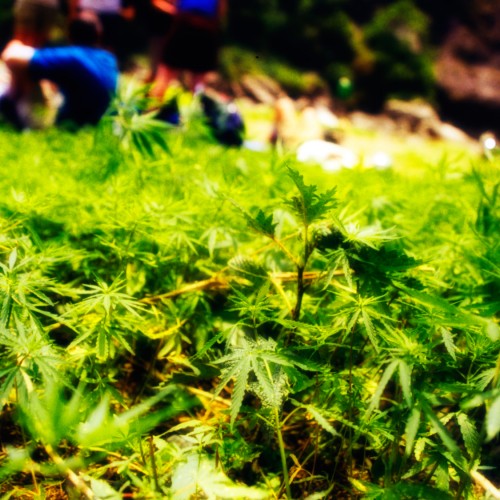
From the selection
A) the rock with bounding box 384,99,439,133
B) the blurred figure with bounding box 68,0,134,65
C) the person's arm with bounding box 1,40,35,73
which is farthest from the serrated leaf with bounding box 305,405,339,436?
the rock with bounding box 384,99,439,133

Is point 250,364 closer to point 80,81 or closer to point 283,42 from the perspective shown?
point 80,81

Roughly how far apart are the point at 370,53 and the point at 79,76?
1360 cm

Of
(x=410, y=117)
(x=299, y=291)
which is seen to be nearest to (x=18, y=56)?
(x=299, y=291)

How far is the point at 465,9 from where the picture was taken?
15.6m

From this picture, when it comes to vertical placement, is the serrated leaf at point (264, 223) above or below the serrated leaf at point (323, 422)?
above

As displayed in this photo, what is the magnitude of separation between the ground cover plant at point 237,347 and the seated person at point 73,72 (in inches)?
72.8

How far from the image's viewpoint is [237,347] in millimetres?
856

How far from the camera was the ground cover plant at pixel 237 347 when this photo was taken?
765mm

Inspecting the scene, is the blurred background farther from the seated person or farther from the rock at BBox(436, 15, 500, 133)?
the seated person

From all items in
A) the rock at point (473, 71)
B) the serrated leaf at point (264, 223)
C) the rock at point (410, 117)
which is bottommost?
the rock at point (410, 117)

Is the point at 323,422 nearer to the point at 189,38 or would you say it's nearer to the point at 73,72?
the point at 73,72

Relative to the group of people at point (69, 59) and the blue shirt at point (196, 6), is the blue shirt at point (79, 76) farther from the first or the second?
the blue shirt at point (196, 6)

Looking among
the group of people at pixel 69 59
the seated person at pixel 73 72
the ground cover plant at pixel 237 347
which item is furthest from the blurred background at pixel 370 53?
the ground cover plant at pixel 237 347

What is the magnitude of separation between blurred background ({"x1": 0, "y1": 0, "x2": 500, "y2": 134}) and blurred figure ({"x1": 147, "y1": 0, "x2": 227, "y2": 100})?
874cm
